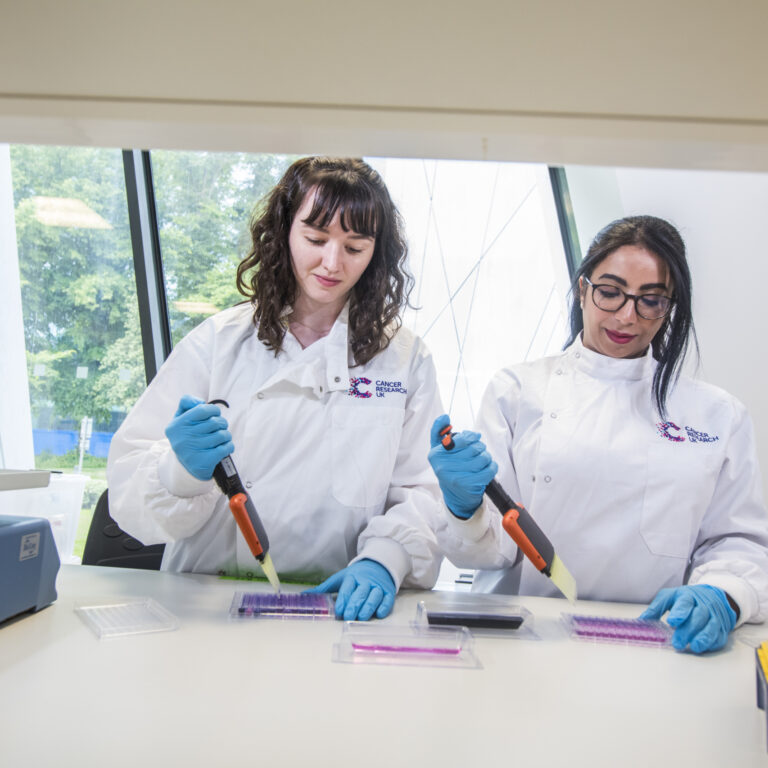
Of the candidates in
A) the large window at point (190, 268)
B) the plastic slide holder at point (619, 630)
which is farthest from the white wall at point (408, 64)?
the large window at point (190, 268)

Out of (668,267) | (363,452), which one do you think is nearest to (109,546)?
(363,452)

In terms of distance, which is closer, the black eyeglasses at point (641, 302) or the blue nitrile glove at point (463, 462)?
the blue nitrile glove at point (463, 462)

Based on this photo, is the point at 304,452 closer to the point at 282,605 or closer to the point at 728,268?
the point at 282,605

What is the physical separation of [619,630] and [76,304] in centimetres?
336

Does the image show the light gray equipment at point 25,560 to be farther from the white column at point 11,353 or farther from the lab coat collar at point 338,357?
the white column at point 11,353

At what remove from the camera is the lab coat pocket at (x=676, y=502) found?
147cm

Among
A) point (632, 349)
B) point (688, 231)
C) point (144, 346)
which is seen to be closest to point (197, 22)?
point (632, 349)

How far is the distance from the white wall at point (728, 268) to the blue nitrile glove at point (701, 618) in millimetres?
1283

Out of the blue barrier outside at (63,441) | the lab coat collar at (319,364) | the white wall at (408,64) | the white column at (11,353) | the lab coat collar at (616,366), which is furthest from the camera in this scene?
the blue barrier outside at (63,441)

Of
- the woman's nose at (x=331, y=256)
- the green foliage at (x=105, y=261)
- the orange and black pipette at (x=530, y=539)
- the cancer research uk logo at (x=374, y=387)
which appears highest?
the green foliage at (x=105, y=261)

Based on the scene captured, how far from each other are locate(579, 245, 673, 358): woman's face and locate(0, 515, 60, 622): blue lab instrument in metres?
1.25

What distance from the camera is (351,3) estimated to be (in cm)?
55

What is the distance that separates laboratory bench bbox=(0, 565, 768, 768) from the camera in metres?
0.71

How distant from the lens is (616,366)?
1.60 meters
